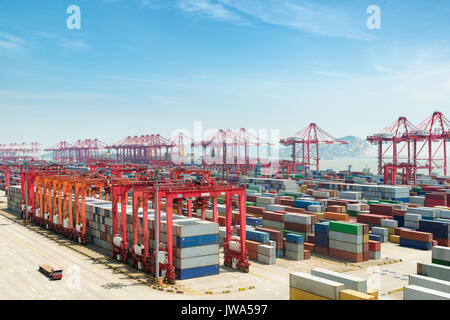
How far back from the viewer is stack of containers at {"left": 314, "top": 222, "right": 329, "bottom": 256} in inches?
1987

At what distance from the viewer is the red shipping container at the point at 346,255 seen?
1848 inches

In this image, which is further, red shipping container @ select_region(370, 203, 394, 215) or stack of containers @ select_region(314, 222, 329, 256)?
red shipping container @ select_region(370, 203, 394, 215)

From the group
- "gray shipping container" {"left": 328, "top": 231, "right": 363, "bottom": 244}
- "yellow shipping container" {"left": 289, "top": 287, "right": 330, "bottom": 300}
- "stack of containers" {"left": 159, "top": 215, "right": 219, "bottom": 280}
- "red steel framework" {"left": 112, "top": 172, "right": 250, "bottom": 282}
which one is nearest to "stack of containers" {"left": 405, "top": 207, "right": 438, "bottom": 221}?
"gray shipping container" {"left": 328, "top": 231, "right": 363, "bottom": 244}

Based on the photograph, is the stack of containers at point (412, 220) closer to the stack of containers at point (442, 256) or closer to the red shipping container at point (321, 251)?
the stack of containers at point (442, 256)

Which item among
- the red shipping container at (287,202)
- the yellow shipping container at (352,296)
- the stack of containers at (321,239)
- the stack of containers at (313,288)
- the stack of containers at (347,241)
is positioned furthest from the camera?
the red shipping container at (287,202)

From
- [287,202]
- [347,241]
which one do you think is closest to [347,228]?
[347,241]

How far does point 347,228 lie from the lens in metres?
48.2

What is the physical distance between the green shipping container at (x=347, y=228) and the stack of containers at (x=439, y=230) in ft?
50.2

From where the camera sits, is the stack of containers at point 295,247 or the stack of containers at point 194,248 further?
the stack of containers at point 295,247

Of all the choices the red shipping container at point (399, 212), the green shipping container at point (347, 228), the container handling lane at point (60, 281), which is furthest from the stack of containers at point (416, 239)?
the container handling lane at point (60, 281)

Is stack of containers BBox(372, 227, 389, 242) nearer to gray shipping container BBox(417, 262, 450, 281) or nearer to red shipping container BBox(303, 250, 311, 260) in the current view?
red shipping container BBox(303, 250, 311, 260)

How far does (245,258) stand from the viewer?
4241cm

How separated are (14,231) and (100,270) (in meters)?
31.8

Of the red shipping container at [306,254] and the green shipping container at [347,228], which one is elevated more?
the green shipping container at [347,228]
